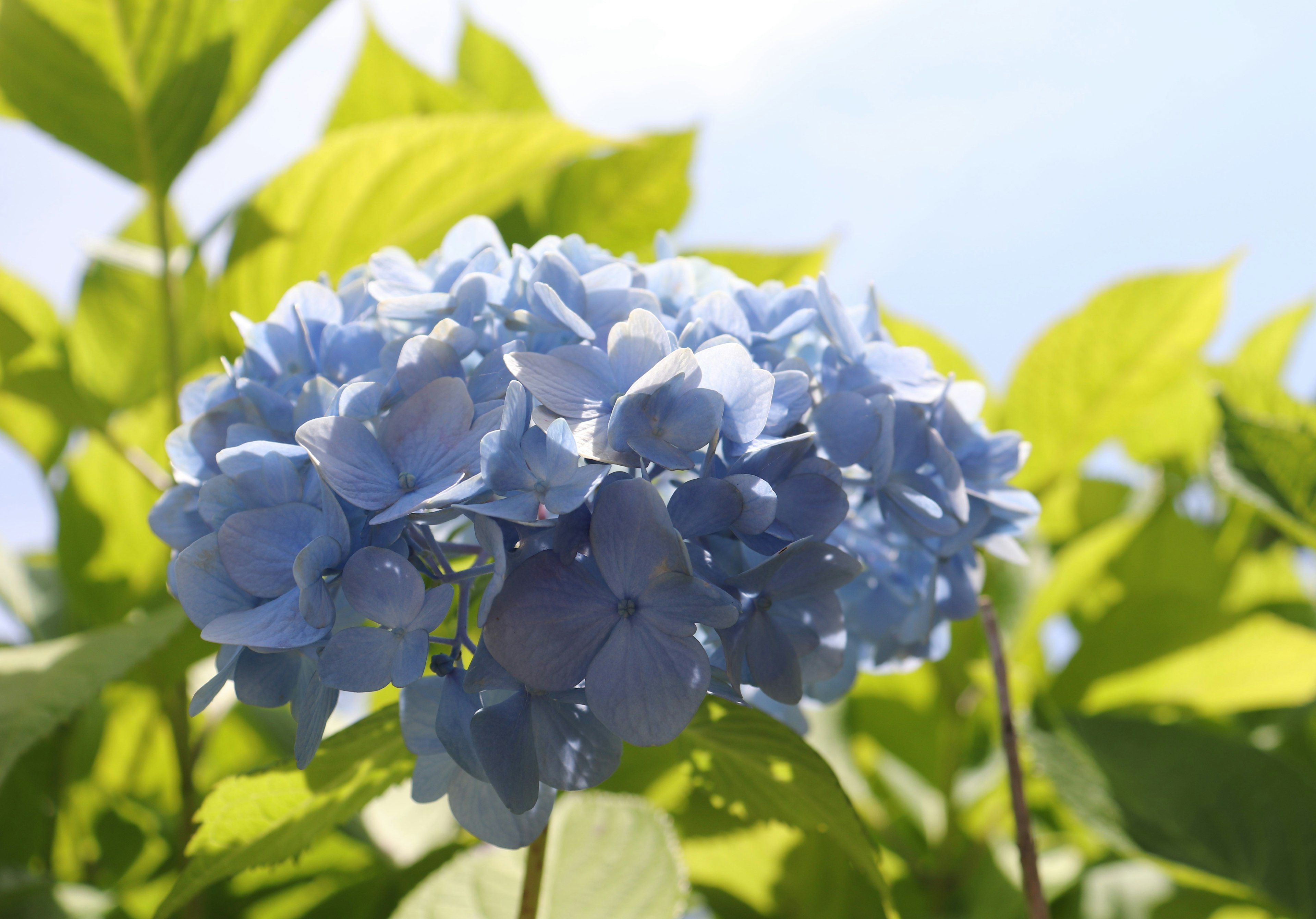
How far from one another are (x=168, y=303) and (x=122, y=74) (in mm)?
178

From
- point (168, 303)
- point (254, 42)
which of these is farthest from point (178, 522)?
point (254, 42)

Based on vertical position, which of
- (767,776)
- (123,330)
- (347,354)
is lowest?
(123,330)

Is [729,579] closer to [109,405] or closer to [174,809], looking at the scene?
[109,405]

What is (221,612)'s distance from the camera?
1.26 ft

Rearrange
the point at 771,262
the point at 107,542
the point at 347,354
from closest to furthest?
the point at 347,354 < the point at 771,262 < the point at 107,542

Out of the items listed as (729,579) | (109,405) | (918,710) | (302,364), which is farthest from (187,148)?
(918,710)

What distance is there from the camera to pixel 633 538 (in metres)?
0.35

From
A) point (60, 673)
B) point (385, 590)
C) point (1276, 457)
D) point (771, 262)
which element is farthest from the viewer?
point (771, 262)

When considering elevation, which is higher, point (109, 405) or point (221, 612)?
point (221, 612)

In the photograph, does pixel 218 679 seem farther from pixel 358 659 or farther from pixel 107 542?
pixel 107 542

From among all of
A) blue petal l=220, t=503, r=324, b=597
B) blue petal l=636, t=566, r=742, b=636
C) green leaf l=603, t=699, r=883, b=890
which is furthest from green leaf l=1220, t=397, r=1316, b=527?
blue petal l=220, t=503, r=324, b=597

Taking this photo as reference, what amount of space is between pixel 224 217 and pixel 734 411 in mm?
598

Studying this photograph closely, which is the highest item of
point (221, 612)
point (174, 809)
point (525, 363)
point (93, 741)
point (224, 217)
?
point (525, 363)

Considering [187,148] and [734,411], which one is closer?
Answer: [734,411]
